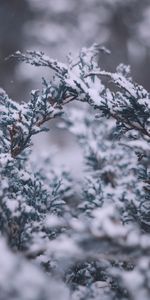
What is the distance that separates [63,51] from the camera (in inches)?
813

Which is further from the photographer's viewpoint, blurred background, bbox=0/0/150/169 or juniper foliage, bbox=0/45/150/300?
blurred background, bbox=0/0/150/169

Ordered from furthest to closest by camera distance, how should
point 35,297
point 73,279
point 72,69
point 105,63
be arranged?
point 105,63, point 72,69, point 73,279, point 35,297

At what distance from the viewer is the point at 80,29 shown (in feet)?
66.3

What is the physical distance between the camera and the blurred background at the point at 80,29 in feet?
63.4

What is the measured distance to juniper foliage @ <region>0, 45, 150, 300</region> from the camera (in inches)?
59.5

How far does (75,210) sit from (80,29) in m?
17.9

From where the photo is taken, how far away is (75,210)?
10.6 feet

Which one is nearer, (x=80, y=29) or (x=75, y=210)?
(x=75, y=210)

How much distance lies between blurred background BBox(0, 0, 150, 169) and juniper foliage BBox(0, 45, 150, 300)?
16453 mm

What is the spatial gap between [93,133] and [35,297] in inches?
109

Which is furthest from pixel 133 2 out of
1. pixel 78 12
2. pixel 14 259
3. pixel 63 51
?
pixel 14 259

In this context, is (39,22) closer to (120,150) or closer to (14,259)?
(120,150)

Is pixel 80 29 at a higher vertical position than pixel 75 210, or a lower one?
higher

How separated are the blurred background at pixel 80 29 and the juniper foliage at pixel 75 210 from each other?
1645 cm
